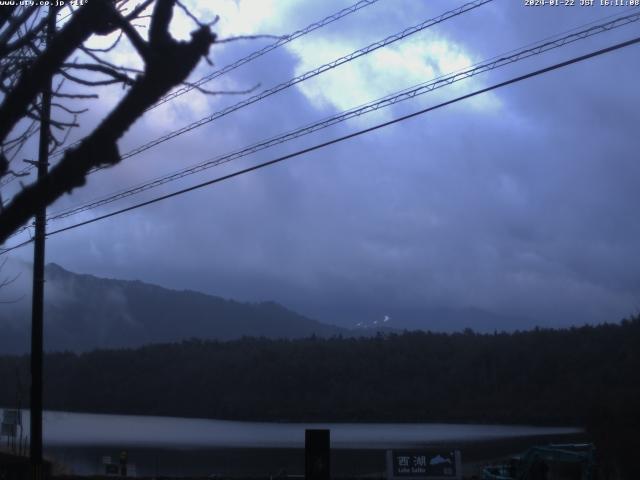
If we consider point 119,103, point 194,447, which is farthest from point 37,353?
point 194,447

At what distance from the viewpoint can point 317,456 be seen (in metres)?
13.4

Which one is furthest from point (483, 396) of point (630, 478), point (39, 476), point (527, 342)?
point (39, 476)

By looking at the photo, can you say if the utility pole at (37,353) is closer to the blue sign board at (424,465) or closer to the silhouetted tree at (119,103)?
the blue sign board at (424,465)

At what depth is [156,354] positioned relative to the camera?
16000 centimetres

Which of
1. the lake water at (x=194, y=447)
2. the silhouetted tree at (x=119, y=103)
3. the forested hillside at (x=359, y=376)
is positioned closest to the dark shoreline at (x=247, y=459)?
the lake water at (x=194, y=447)

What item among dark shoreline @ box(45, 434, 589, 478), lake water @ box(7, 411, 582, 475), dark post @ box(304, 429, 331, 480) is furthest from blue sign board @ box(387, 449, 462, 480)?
lake water @ box(7, 411, 582, 475)

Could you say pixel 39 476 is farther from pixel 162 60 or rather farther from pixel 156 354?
pixel 156 354

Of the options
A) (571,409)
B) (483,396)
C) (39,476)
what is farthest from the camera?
(483,396)

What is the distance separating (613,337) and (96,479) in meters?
98.1

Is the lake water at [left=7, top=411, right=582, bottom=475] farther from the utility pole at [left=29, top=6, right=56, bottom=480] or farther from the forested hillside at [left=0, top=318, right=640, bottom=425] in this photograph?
the forested hillside at [left=0, top=318, right=640, bottom=425]

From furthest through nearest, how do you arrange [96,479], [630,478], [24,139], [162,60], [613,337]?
1. [613,337]
2. [630,478]
3. [96,479]
4. [24,139]
5. [162,60]

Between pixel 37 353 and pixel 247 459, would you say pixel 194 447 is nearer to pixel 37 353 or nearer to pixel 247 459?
pixel 247 459

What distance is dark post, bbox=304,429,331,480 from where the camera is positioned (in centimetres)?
1330

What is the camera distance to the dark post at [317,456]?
43.7 ft
